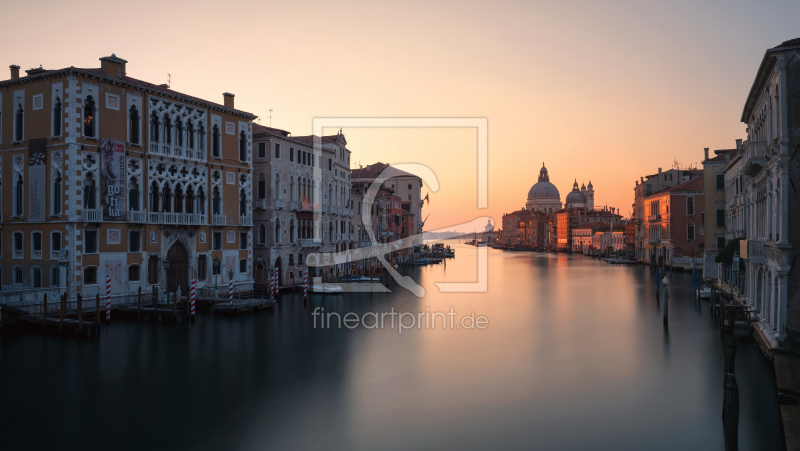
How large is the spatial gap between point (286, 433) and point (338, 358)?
6351 millimetres

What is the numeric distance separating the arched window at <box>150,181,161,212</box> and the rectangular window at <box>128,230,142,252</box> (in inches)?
49.5

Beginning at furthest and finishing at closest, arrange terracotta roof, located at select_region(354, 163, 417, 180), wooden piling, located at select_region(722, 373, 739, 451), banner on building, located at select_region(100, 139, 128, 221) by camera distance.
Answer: terracotta roof, located at select_region(354, 163, 417, 180), banner on building, located at select_region(100, 139, 128, 221), wooden piling, located at select_region(722, 373, 739, 451)

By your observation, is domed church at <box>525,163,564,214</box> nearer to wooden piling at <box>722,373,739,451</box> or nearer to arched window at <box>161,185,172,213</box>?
arched window at <box>161,185,172,213</box>

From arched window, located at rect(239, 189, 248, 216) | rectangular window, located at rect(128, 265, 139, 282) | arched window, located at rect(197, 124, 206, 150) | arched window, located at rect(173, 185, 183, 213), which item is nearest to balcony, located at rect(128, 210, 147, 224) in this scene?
rectangular window, located at rect(128, 265, 139, 282)

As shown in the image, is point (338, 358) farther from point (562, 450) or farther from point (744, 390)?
point (744, 390)

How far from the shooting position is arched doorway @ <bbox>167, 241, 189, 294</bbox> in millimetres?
25844

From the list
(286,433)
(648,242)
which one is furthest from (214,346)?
(648,242)

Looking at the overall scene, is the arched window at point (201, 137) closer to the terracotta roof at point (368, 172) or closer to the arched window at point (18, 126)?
the arched window at point (18, 126)

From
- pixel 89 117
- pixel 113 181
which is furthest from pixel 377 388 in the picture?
pixel 89 117

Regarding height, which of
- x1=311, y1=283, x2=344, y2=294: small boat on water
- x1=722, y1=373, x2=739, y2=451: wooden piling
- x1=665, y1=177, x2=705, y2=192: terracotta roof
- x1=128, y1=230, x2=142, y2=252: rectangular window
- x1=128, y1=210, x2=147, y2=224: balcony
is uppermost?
x1=665, y1=177, x2=705, y2=192: terracotta roof

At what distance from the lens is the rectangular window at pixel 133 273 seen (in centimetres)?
2383

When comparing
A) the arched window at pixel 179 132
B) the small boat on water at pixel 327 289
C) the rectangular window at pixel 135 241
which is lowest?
the small boat on water at pixel 327 289

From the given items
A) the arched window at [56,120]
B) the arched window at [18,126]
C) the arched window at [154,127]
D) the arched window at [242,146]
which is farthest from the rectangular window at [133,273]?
the arched window at [242,146]

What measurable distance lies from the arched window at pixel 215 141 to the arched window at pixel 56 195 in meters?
7.24
